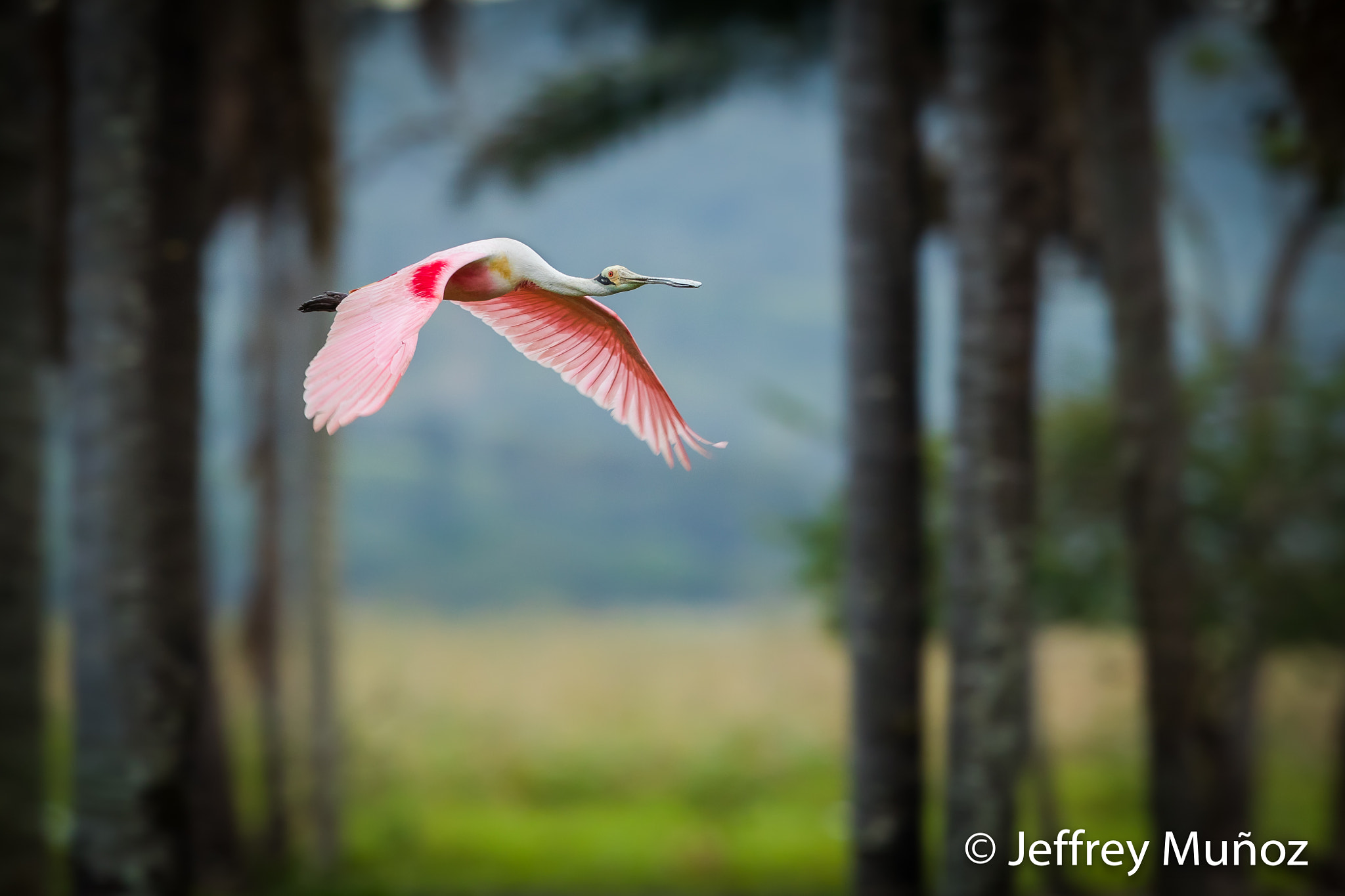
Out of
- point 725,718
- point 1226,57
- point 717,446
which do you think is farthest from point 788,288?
point 717,446

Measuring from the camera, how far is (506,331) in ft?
3.14

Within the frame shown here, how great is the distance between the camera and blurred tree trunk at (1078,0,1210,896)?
4.17m

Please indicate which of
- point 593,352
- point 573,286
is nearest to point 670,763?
point 593,352

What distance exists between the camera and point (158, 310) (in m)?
4.42

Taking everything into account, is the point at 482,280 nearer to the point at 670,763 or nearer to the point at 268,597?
the point at 268,597

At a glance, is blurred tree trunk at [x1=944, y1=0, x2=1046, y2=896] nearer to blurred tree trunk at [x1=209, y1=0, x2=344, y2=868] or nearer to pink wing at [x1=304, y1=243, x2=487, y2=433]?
blurred tree trunk at [x1=209, y1=0, x2=344, y2=868]

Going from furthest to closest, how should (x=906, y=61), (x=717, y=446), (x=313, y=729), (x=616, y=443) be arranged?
(x=616, y=443)
(x=313, y=729)
(x=906, y=61)
(x=717, y=446)

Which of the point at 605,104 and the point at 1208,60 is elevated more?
the point at 1208,60

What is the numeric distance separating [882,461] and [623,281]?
3401mm

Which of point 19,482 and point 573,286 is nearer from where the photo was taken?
point 573,286

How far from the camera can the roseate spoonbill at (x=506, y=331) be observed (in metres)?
0.61

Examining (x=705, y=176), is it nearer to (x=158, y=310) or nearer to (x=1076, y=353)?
(x=1076, y=353)

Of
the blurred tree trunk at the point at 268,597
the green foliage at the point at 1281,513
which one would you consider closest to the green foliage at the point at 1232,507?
the green foliage at the point at 1281,513

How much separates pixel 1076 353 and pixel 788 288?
51.0 ft
